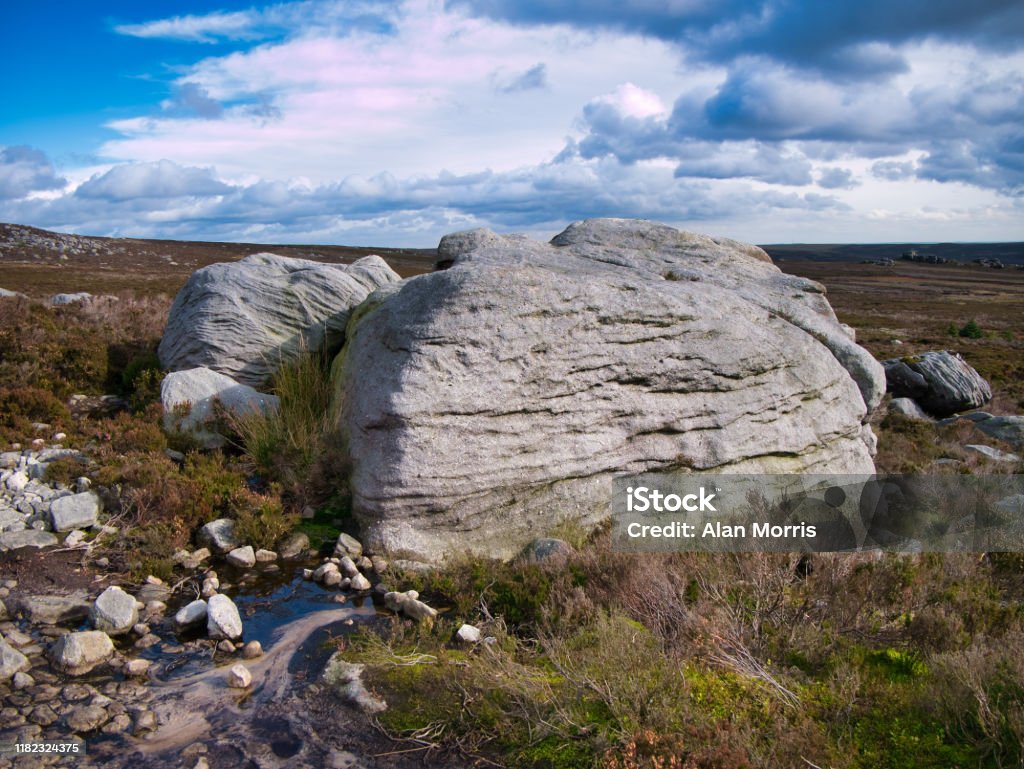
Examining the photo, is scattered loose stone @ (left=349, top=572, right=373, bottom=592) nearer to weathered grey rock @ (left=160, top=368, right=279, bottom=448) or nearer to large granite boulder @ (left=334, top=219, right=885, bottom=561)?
large granite boulder @ (left=334, top=219, right=885, bottom=561)

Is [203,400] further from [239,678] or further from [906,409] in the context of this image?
[906,409]

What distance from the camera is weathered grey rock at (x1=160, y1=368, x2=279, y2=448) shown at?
10.7 metres

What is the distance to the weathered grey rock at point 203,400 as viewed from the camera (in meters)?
10.7

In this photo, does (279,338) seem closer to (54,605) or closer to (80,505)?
(80,505)

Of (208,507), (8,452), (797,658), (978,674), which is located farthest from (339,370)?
(978,674)

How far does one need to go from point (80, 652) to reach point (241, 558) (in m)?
2.25

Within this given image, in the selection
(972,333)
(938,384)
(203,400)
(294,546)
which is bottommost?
(294,546)

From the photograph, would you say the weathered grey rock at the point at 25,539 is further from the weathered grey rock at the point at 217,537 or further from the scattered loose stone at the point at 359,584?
the scattered loose stone at the point at 359,584

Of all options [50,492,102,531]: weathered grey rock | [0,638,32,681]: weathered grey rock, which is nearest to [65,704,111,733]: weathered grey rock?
[0,638,32,681]: weathered grey rock

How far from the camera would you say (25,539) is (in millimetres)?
8062

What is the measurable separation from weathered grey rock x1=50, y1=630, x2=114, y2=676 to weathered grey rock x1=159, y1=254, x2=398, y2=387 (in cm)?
668

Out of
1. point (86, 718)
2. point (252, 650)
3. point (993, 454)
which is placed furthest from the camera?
point (993, 454)

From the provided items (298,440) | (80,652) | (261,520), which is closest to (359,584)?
(261,520)

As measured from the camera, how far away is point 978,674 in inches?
181
